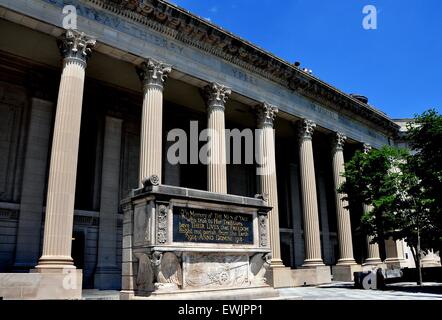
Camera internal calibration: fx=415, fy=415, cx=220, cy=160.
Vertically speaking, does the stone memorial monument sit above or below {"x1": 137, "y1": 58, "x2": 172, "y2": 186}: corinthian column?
below

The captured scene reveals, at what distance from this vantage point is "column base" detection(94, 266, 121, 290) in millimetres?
23578

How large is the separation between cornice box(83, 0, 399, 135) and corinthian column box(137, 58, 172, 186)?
7.54ft

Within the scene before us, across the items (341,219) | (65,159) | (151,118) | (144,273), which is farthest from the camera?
(341,219)

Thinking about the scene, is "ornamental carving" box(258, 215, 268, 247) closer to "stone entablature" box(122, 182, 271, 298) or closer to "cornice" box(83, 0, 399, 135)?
"stone entablature" box(122, 182, 271, 298)

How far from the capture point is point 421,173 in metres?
22.7

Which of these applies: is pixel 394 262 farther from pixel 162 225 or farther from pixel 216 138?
pixel 162 225

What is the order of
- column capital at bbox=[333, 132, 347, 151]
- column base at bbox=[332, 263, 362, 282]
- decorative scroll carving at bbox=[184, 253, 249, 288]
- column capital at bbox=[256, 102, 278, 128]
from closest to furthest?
1. decorative scroll carving at bbox=[184, 253, 249, 288]
2. column capital at bbox=[256, 102, 278, 128]
3. column base at bbox=[332, 263, 362, 282]
4. column capital at bbox=[333, 132, 347, 151]

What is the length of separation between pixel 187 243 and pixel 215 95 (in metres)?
15.0

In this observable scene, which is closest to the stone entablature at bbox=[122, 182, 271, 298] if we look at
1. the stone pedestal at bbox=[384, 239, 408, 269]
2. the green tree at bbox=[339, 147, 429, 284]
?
the green tree at bbox=[339, 147, 429, 284]

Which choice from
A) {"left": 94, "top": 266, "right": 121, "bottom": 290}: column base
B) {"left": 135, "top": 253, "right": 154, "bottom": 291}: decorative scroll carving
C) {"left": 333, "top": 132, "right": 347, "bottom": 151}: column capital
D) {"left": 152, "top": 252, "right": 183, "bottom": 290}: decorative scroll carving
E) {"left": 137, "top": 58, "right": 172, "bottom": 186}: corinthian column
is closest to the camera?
{"left": 152, "top": 252, "right": 183, "bottom": 290}: decorative scroll carving

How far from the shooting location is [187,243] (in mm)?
11094

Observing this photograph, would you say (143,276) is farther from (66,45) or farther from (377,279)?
(377,279)

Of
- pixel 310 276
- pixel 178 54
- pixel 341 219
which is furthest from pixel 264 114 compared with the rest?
pixel 310 276
